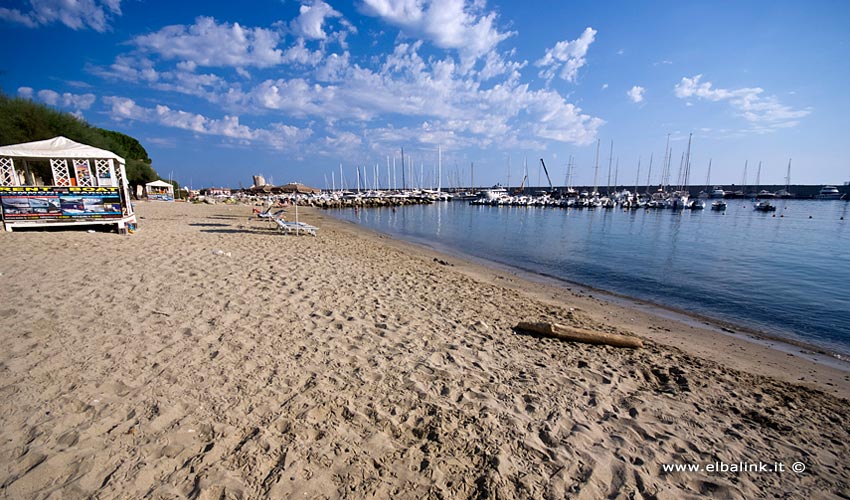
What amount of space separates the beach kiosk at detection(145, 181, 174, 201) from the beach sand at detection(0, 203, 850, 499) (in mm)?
45285

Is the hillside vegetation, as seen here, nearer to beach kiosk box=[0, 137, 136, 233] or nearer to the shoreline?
beach kiosk box=[0, 137, 136, 233]

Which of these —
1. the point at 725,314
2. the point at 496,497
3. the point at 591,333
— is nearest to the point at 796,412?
the point at 591,333

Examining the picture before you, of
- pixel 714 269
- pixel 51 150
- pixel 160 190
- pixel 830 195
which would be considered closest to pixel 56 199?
pixel 51 150

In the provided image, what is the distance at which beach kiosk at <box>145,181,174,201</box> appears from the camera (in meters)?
44.4

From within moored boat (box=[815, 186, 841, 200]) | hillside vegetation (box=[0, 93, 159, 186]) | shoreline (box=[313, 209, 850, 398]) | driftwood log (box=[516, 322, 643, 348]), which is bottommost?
shoreline (box=[313, 209, 850, 398])

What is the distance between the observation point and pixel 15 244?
32.4ft

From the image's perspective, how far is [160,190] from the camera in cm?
5347

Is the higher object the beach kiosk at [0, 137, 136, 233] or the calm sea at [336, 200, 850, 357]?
the beach kiosk at [0, 137, 136, 233]

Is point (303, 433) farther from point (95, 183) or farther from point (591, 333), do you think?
point (95, 183)

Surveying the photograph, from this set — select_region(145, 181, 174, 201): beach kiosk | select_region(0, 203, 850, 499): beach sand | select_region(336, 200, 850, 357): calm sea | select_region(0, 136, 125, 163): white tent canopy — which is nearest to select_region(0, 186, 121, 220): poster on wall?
select_region(0, 136, 125, 163): white tent canopy

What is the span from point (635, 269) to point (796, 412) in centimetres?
1209

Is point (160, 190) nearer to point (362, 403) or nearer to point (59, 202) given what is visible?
point (59, 202)

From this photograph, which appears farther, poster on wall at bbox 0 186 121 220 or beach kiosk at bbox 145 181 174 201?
beach kiosk at bbox 145 181 174 201

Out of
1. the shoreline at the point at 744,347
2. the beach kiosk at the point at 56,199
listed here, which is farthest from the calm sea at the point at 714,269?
the beach kiosk at the point at 56,199
